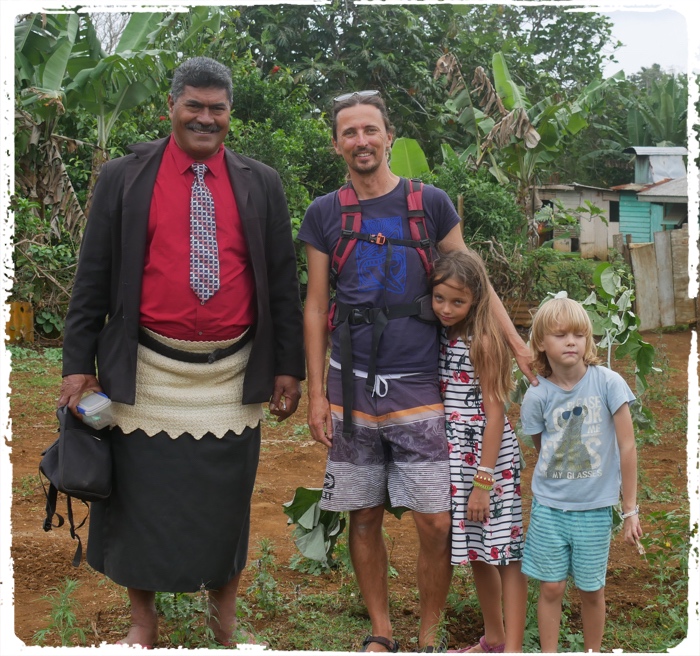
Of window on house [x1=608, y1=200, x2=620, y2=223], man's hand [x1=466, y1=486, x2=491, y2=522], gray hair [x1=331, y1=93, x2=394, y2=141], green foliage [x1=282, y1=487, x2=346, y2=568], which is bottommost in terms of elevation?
green foliage [x1=282, y1=487, x2=346, y2=568]

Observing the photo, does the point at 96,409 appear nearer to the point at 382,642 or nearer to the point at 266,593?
the point at 266,593

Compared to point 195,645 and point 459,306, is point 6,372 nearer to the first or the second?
point 195,645

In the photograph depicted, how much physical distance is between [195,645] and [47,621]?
74 cm

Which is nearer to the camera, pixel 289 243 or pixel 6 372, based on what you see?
pixel 289 243

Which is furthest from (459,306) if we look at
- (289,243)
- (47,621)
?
(47,621)

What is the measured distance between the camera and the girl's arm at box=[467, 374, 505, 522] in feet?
9.88

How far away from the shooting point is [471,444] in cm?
309

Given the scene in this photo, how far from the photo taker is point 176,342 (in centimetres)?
306

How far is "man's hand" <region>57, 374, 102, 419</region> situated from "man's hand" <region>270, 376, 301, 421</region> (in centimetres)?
63

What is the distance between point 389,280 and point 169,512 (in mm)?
1124

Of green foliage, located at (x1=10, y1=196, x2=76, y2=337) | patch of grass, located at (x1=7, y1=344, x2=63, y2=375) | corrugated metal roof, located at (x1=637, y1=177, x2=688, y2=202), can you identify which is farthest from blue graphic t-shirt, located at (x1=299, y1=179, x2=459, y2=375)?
corrugated metal roof, located at (x1=637, y1=177, x2=688, y2=202)

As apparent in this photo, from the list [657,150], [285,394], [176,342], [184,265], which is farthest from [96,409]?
[657,150]

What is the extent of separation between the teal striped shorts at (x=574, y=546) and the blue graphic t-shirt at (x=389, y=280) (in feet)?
2.20

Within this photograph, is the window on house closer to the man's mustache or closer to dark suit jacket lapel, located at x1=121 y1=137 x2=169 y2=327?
the man's mustache
